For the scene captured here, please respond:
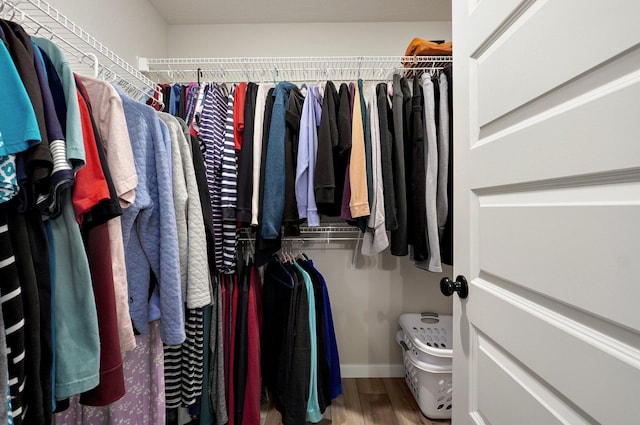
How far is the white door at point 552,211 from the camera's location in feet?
1.27

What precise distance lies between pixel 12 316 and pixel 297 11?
197 centimetres

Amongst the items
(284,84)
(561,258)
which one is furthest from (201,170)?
(561,258)

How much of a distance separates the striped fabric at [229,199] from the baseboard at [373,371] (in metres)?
1.14

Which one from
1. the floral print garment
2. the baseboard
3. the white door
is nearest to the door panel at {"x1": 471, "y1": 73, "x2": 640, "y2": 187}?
the white door

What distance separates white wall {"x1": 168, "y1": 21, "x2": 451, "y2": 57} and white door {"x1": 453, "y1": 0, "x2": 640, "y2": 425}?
3.81 ft

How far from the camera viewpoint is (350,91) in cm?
136

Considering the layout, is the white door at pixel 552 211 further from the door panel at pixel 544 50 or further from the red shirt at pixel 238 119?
the red shirt at pixel 238 119

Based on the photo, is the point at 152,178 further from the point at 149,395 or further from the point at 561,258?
the point at 561,258

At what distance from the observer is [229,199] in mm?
1246

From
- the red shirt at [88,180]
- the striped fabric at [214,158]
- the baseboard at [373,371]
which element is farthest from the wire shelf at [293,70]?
the baseboard at [373,371]

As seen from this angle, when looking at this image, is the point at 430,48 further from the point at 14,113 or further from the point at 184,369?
the point at 184,369

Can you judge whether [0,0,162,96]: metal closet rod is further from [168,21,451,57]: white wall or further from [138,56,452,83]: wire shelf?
[168,21,451,57]: white wall

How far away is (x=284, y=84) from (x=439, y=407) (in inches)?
75.0

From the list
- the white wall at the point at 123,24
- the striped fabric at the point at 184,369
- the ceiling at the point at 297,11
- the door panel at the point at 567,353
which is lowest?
the striped fabric at the point at 184,369
